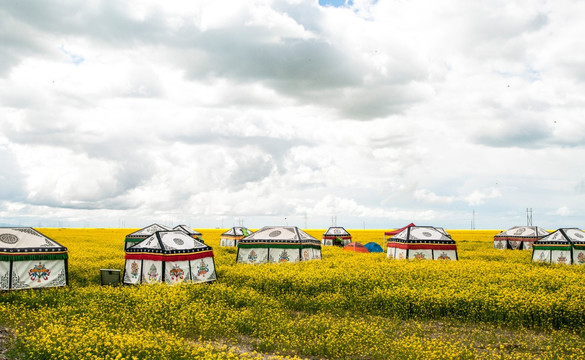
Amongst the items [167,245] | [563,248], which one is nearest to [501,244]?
[563,248]

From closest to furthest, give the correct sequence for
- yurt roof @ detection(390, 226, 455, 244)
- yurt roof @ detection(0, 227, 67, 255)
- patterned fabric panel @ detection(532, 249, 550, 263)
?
yurt roof @ detection(0, 227, 67, 255) → yurt roof @ detection(390, 226, 455, 244) → patterned fabric panel @ detection(532, 249, 550, 263)

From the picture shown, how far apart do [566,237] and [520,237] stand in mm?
14928

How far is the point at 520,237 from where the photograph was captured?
4694 centimetres

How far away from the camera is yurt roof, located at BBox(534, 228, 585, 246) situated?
3241cm

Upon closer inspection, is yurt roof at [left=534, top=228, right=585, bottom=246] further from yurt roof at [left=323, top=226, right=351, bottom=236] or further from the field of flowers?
yurt roof at [left=323, top=226, right=351, bottom=236]

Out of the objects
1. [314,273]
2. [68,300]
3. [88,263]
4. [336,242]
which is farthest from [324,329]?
[336,242]

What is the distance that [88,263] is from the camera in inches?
1085

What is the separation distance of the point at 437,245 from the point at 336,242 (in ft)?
76.7

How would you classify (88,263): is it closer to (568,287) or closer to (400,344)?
(400,344)

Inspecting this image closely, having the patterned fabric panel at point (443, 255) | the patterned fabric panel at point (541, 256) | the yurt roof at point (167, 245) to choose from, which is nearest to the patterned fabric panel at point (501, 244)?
the patterned fabric panel at point (541, 256)

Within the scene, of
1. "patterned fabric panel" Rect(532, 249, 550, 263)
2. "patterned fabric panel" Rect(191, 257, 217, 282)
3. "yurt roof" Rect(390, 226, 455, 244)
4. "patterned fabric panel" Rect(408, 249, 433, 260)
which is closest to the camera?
"patterned fabric panel" Rect(191, 257, 217, 282)

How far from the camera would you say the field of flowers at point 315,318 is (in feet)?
37.6

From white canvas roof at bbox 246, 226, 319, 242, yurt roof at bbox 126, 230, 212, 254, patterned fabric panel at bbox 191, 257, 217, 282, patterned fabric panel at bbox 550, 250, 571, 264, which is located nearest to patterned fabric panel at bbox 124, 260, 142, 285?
yurt roof at bbox 126, 230, 212, 254

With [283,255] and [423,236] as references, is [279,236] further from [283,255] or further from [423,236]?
[423,236]
